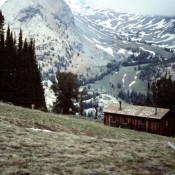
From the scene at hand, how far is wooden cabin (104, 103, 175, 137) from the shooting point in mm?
75875

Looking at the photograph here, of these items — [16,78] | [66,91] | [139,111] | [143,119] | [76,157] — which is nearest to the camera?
[76,157]

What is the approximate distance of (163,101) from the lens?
11569 centimetres

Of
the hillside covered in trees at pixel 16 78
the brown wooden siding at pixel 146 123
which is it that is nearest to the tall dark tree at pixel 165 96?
the brown wooden siding at pixel 146 123

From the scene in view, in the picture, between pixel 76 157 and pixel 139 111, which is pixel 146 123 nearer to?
pixel 139 111

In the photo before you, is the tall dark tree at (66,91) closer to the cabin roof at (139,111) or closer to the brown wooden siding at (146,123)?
the cabin roof at (139,111)

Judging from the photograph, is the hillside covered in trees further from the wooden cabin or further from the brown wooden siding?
the brown wooden siding

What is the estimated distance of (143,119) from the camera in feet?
255

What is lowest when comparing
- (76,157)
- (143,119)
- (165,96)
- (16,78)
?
(76,157)

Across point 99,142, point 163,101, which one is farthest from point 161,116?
point 99,142

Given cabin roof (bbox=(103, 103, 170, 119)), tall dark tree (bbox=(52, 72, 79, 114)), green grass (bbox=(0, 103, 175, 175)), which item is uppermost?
tall dark tree (bbox=(52, 72, 79, 114))

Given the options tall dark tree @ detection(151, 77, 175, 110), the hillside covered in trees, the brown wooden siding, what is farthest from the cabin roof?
tall dark tree @ detection(151, 77, 175, 110)

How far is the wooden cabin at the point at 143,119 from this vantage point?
Result: 7588cm

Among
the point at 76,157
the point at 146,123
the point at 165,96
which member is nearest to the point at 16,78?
the point at 146,123

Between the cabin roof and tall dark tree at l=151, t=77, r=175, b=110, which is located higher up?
tall dark tree at l=151, t=77, r=175, b=110
